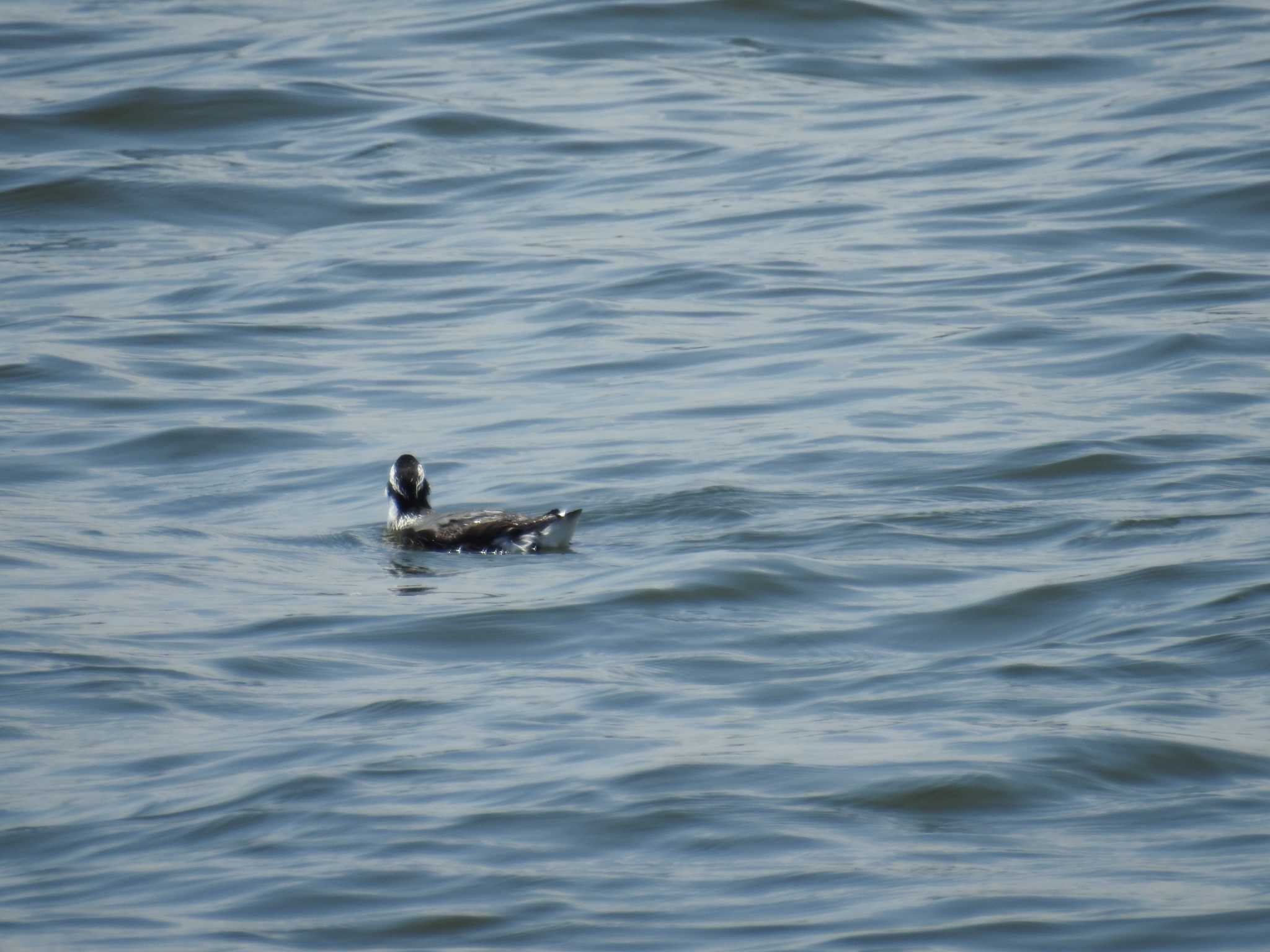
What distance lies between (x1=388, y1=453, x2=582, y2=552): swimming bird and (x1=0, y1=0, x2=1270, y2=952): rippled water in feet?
0.37

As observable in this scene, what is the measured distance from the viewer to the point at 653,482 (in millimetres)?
10234

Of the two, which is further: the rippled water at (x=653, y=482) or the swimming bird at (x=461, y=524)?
the swimming bird at (x=461, y=524)

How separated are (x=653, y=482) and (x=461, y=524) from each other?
1.09 m

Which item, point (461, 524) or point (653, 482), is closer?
point (461, 524)

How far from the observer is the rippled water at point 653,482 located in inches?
216

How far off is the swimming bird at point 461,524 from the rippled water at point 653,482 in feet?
0.37

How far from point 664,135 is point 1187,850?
14.5 m

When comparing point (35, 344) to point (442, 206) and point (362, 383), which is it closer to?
point (362, 383)

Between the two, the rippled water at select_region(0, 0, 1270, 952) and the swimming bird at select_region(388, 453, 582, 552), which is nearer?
the rippled water at select_region(0, 0, 1270, 952)

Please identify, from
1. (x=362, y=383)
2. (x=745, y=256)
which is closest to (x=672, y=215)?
(x=745, y=256)

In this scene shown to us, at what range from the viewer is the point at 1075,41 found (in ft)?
70.4

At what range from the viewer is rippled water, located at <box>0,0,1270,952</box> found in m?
5.49

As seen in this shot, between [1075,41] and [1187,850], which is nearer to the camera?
[1187,850]

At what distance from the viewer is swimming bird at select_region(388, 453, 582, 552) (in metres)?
9.23
